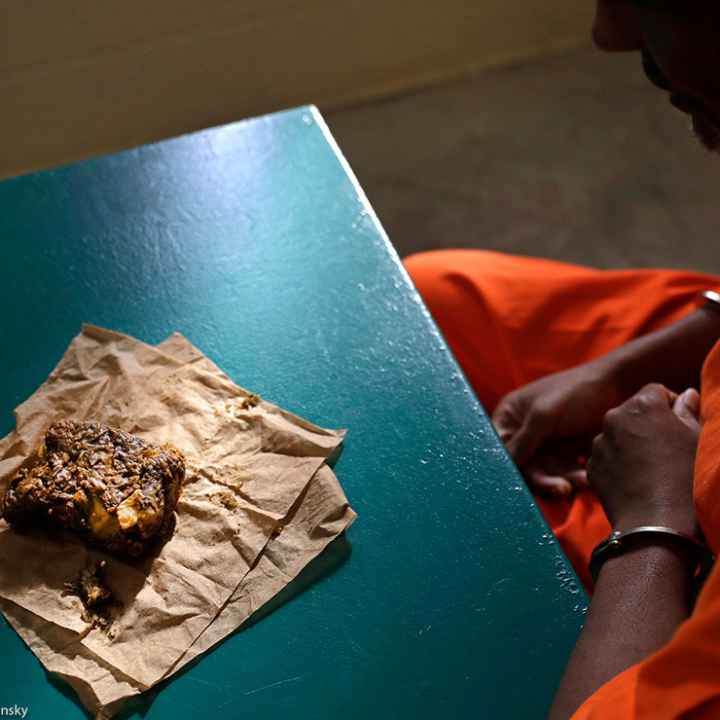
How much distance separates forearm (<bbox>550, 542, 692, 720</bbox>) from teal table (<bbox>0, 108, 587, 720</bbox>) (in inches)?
1.3

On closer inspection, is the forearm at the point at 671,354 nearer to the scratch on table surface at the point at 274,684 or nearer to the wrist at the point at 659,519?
the wrist at the point at 659,519

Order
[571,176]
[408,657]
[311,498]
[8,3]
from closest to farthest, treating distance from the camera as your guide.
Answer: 1. [408,657]
2. [311,498]
3. [8,3]
4. [571,176]

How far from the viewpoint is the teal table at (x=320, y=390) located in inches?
34.3

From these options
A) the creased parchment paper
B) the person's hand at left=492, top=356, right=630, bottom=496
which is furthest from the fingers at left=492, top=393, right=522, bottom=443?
the creased parchment paper

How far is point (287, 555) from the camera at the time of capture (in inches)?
37.2

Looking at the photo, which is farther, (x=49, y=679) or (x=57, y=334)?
(x=57, y=334)

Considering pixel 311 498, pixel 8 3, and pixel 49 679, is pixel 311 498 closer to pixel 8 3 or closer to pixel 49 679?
pixel 49 679

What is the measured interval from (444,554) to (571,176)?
1.82 m

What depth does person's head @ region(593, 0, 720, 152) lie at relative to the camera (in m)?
0.72

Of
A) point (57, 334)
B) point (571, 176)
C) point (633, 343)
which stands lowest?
point (571, 176)

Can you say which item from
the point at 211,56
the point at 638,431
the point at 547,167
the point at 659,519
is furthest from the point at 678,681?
the point at 211,56

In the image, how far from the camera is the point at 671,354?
1295 millimetres

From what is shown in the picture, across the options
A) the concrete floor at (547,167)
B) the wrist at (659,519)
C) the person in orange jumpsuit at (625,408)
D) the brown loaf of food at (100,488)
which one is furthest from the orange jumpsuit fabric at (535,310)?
the concrete floor at (547,167)

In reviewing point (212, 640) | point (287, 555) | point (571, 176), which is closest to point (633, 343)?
point (287, 555)
